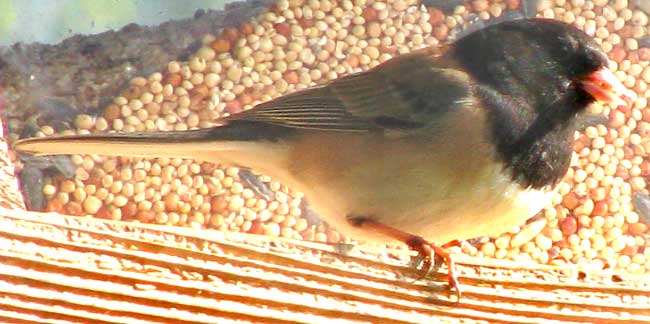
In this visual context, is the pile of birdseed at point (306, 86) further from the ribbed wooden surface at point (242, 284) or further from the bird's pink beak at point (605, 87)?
the ribbed wooden surface at point (242, 284)

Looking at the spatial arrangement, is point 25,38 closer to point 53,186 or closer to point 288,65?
point 53,186

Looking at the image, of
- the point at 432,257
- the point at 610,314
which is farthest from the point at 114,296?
the point at 610,314

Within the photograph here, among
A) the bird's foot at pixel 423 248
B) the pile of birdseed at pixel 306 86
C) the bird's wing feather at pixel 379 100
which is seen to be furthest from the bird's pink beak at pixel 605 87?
the pile of birdseed at pixel 306 86

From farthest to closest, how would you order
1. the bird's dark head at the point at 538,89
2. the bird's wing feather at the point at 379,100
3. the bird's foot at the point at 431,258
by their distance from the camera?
the bird's wing feather at the point at 379,100 → the bird's dark head at the point at 538,89 → the bird's foot at the point at 431,258

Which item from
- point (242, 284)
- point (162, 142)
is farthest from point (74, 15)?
point (242, 284)

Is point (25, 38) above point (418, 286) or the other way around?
above

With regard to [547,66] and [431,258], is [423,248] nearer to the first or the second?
[431,258]
